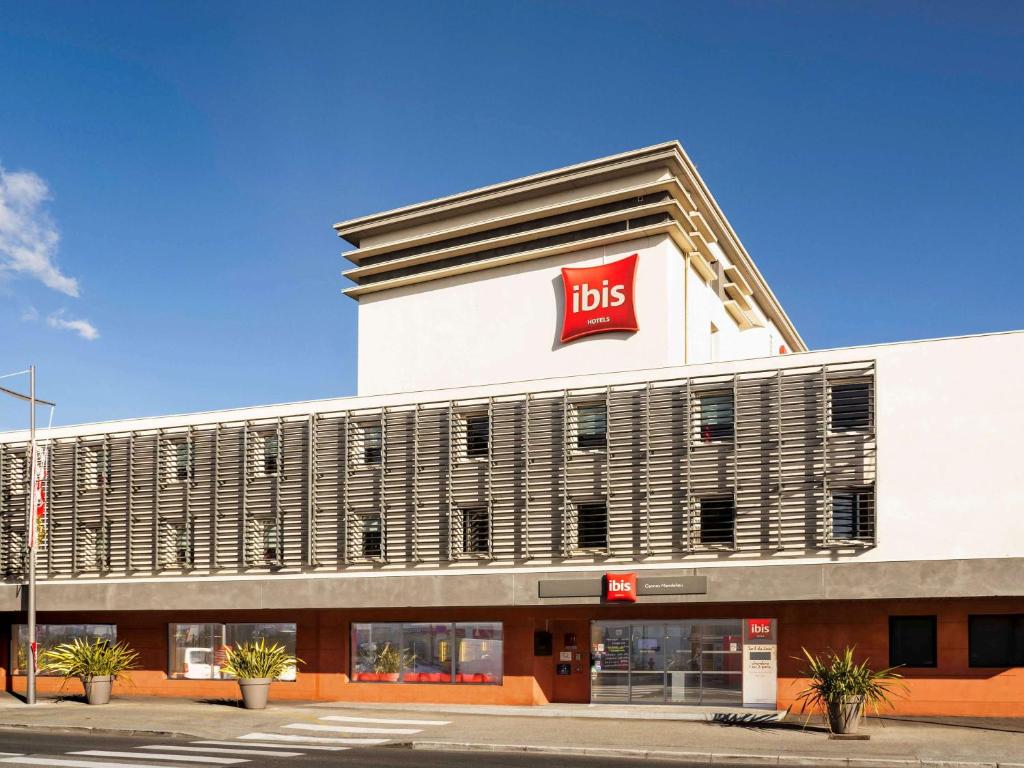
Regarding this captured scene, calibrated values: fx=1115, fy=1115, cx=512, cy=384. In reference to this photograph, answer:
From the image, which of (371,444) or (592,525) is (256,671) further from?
(592,525)

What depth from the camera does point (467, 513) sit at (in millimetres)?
35281

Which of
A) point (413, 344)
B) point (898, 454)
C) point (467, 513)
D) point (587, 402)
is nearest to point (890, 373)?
point (898, 454)

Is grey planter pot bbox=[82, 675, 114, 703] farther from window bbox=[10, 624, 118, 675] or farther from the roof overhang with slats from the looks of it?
the roof overhang with slats

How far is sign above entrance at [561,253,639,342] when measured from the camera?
43656 millimetres

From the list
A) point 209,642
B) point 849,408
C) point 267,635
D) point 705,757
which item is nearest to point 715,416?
point 849,408

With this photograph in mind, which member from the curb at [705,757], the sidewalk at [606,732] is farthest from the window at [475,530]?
the curb at [705,757]

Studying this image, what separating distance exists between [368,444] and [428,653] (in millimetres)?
7078

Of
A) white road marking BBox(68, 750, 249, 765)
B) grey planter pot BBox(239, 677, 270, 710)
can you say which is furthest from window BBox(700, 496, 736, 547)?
white road marking BBox(68, 750, 249, 765)

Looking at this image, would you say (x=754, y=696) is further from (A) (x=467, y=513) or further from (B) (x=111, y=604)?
(B) (x=111, y=604)

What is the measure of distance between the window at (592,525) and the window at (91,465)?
18.3 meters

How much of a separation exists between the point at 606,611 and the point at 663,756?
1068 centimetres

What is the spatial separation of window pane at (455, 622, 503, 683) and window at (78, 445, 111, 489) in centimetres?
1507

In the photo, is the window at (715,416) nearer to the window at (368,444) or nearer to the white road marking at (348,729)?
the window at (368,444)

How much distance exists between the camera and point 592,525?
33.6m
